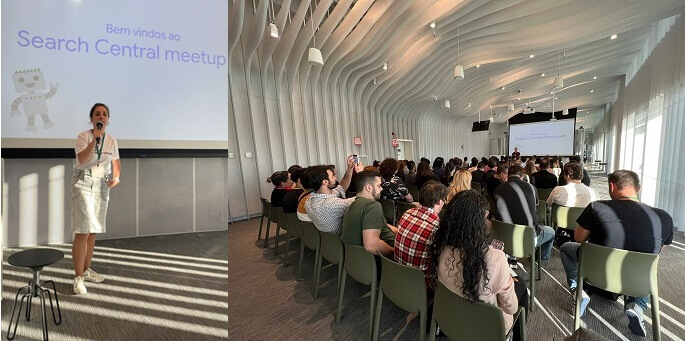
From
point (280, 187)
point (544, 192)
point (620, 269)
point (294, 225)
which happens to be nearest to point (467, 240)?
point (620, 269)

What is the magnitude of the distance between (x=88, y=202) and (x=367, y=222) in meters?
1.65

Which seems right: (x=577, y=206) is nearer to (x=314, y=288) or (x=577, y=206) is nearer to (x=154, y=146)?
(x=314, y=288)

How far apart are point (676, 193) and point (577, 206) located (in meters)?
3.01

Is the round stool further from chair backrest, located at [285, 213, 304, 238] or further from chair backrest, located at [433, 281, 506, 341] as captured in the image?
chair backrest, located at [285, 213, 304, 238]

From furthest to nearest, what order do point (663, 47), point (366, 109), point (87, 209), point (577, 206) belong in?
point (366, 109) → point (663, 47) → point (577, 206) → point (87, 209)

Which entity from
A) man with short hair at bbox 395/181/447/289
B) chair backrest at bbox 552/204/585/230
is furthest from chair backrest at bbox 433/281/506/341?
chair backrest at bbox 552/204/585/230

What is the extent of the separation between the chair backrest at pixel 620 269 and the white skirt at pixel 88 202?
2780 millimetres

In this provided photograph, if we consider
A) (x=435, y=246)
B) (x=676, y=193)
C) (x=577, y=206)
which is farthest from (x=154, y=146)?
(x=676, y=193)

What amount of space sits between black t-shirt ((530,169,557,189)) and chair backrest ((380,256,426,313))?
4611 mm

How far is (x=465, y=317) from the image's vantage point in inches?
58.6

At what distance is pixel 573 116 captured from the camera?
10.6 m

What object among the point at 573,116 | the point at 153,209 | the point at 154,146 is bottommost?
the point at 153,209

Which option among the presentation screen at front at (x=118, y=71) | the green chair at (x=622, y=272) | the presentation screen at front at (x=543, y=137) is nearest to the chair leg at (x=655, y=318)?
the green chair at (x=622, y=272)

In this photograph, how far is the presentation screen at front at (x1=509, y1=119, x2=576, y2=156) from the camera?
10.8 m
